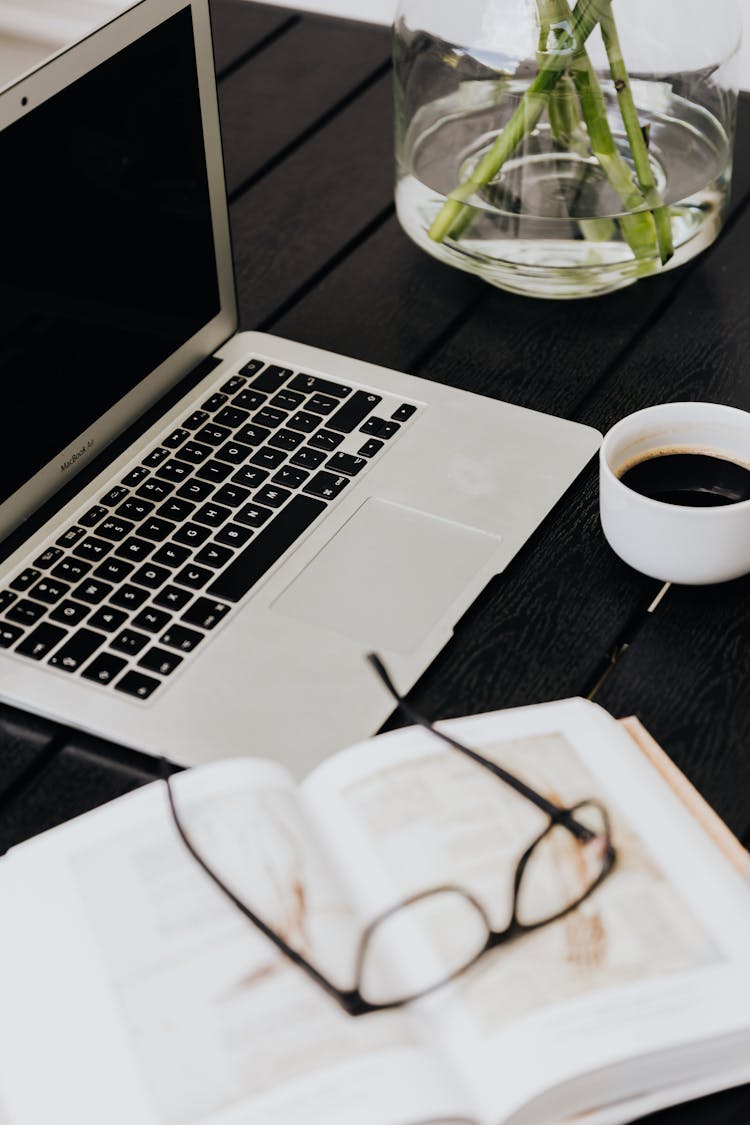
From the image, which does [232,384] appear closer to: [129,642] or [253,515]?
[253,515]

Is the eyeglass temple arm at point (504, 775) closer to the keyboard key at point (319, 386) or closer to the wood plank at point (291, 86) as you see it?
the keyboard key at point (319, 386)

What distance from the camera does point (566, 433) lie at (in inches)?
33.2

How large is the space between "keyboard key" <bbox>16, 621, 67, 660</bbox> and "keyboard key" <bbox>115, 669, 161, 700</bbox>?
48 mm

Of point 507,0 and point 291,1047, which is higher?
point 507,0

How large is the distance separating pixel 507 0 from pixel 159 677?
501 millimetres

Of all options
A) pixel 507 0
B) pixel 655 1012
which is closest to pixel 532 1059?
pixel 655 1012

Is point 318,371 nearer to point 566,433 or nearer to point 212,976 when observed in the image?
point 566,433

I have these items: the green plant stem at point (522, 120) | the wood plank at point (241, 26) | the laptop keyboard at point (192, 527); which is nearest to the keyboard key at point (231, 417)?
the laptop keyboard at point (192, 527)

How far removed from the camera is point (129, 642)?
0.70 meters

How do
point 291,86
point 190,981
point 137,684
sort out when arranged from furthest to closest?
1. point 291,86
2. point 137,684
3. point 190,981

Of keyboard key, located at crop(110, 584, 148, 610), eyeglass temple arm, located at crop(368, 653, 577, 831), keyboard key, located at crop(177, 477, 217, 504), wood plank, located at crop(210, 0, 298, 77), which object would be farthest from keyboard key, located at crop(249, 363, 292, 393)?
wood plank, located at crop(210, 0, 298, 77)

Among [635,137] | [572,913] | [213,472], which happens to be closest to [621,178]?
[635,137]

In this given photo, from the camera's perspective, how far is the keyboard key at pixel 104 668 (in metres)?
0.68

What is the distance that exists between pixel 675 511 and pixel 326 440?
0.80 ft
